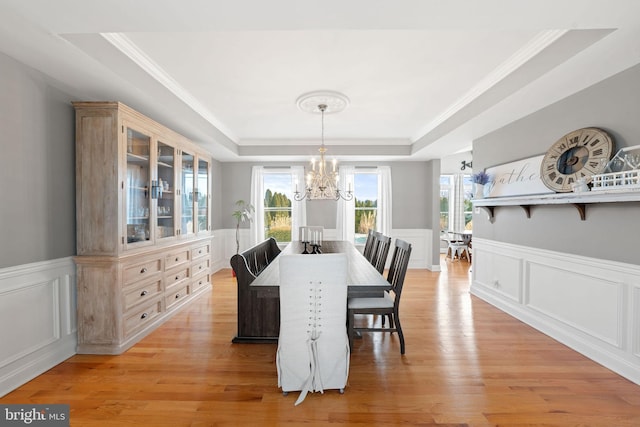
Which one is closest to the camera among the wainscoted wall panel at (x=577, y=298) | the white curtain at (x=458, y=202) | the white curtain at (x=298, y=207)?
the wainscoted wall panel at (x=577, y=298)

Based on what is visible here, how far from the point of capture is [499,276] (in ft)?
12.5

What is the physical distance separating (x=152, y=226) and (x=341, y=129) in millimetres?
3131

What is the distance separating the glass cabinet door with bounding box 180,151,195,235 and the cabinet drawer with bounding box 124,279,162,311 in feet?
2.59

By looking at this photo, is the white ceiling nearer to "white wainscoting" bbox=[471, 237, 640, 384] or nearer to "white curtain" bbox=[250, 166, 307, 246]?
"white wainscoting" bbox=[471, 237, 640, 384]

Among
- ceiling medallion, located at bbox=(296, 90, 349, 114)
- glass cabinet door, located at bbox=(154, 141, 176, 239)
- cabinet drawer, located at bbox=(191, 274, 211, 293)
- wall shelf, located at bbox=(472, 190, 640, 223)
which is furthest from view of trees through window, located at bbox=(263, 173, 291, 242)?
wall shelf, located at bbox=(472, 190, 640, 223)

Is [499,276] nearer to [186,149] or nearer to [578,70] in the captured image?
[578,70]

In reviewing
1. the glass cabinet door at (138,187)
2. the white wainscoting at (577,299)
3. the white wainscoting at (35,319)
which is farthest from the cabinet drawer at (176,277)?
the white wainscoting at (577,299)

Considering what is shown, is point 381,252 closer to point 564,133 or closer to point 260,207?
point 564,133

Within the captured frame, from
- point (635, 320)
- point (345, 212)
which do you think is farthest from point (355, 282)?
point (345, 212)

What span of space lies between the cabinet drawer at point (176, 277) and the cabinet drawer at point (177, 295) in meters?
0.08

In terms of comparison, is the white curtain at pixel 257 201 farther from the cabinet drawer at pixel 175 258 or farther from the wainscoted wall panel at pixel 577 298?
the wainscoted wall panel at pixel 577 298

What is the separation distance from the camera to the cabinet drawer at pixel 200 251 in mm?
4043

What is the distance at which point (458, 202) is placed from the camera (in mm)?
8602

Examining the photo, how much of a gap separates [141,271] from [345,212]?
4079 mm
